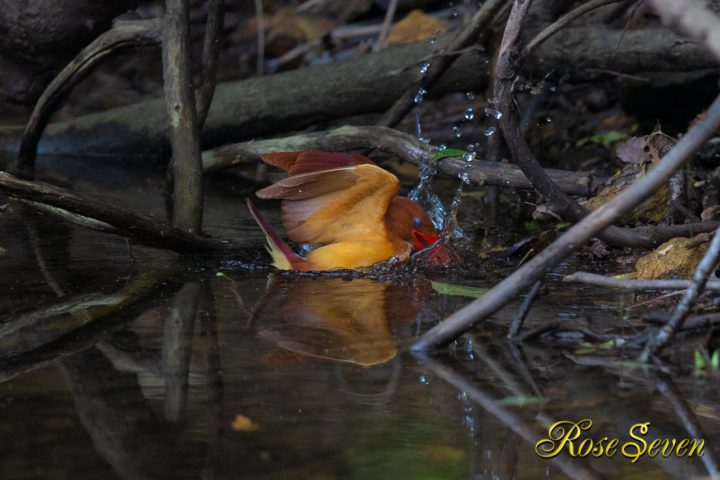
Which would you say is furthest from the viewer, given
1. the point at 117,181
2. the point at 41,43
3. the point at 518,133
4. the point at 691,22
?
the point at 117,181

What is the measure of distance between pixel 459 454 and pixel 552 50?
4.37 meters

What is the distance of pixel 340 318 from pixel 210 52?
227 centimetres

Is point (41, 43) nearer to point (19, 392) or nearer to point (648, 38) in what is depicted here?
point (19, 392)

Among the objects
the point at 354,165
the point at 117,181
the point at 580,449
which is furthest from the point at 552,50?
the point at 580,449

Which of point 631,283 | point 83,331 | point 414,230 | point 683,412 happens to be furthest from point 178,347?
point 414,230

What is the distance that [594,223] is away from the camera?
269 centimetres

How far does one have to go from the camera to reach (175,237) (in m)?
4.34

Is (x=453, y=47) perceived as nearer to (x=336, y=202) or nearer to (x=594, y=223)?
(x=336, y=202)

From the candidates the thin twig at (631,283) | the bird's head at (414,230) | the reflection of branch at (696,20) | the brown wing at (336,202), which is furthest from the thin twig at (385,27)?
the reflection of branch at (696,20)

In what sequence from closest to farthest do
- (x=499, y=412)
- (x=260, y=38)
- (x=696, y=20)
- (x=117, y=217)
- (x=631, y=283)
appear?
(x=696, y=20)
(x=499, y=412)
(x=631, y=283)
(x=117, y=217)
(x=260, y=38)

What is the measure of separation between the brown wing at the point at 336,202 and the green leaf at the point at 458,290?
462 millimetres

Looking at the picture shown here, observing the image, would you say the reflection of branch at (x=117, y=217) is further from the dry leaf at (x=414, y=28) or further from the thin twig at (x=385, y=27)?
the dry leaf at (x=414, y=28)

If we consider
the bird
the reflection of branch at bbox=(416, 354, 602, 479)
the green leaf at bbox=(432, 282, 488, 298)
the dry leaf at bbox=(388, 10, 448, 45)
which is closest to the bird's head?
the bird

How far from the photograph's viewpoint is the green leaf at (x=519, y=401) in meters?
2.69
